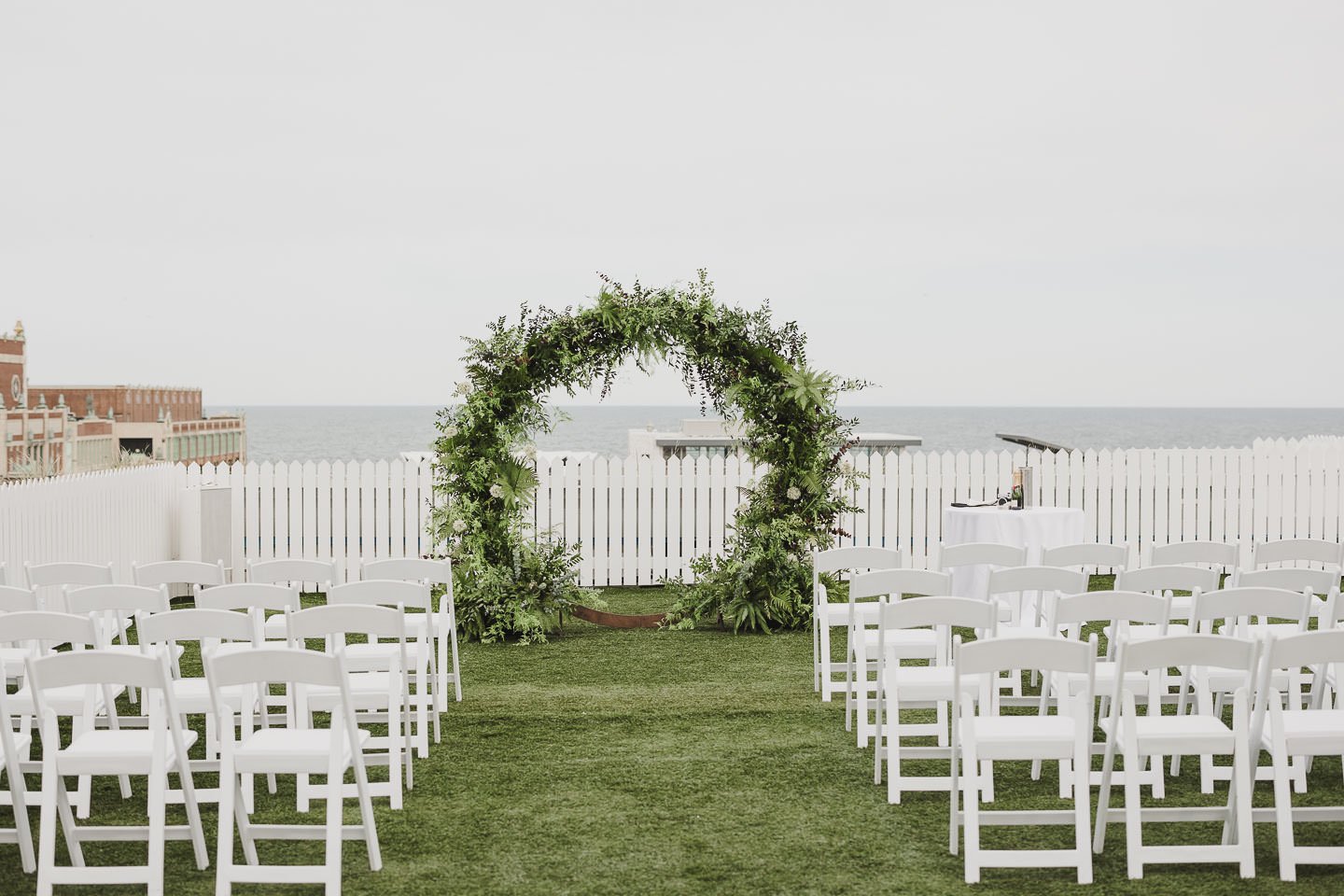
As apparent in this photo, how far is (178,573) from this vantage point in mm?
7180

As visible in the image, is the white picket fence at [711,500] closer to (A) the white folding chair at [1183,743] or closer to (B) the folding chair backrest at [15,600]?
(B) the folding chair backrest at [15,600]

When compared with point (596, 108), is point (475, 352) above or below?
→ below

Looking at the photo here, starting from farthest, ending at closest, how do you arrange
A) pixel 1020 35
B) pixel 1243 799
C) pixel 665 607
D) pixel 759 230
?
1. pixel 759 230
2. pixel 1020 35
3. pixel 665 607
4. pixel 1243 799

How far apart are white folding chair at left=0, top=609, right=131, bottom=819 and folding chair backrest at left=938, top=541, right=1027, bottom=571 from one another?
4.58m

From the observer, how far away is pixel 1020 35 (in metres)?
25.1

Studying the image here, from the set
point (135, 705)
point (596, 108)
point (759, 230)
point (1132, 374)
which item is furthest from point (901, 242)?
point (135, 705)

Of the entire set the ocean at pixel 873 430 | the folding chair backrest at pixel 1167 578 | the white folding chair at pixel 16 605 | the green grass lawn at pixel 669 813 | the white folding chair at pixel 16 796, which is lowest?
the green grass lawn at pixel 669 813

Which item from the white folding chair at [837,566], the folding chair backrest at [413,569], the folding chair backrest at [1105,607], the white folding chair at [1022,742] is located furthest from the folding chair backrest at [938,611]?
the folding chair backrest at [413,569]

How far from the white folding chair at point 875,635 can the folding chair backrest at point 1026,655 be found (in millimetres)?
1145

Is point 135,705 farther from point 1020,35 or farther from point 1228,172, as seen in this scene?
point 1228,172

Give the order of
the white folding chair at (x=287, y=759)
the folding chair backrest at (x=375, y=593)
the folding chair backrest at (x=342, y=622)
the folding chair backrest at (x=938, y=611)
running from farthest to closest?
1. the folding chair backrest at (x=375, y=593)
2. the folding chair backrest at (x=938, y=611)
3. the folding chair backrest at (x=342, y=622)
4. the white folding chair at (x=287, y=759)

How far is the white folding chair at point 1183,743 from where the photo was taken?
454 centimetres

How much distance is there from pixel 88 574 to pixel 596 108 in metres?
32.7

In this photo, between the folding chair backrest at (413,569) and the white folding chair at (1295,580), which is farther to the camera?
the folding chair backrest at (413,569)
